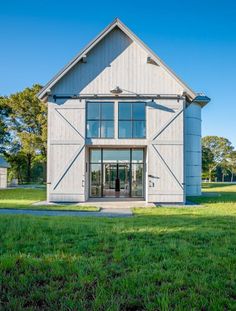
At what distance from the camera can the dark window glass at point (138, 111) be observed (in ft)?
52.6

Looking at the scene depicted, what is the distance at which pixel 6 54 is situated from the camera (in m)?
21.3

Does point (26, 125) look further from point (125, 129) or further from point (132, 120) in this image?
point (132, 120)

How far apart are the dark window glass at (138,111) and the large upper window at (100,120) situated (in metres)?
1.29

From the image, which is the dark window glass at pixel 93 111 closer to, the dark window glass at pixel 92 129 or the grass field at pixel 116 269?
the dark window glass at pixel 92 129

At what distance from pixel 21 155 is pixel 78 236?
36.1 m

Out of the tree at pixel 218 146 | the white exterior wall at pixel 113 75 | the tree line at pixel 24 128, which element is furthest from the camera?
the tree at pixel 218 146

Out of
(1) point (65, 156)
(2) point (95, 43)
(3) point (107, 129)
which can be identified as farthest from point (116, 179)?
(2) point (95, 43)

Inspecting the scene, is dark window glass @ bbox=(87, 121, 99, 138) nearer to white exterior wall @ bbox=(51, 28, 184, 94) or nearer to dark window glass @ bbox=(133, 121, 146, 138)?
white exterior wall @ bbox=(51, 28, 184, 94)

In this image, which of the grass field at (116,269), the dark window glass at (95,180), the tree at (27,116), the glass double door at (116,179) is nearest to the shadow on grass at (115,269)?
the grass field at (116,269)

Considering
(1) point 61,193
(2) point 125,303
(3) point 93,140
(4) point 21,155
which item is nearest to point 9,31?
(3) point 93,140

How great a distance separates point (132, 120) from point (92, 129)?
7.80ft

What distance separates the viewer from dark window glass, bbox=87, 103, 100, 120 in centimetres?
1608

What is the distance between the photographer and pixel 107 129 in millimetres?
16172

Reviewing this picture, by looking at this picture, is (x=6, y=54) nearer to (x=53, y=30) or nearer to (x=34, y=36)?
(x=34, y=36)
